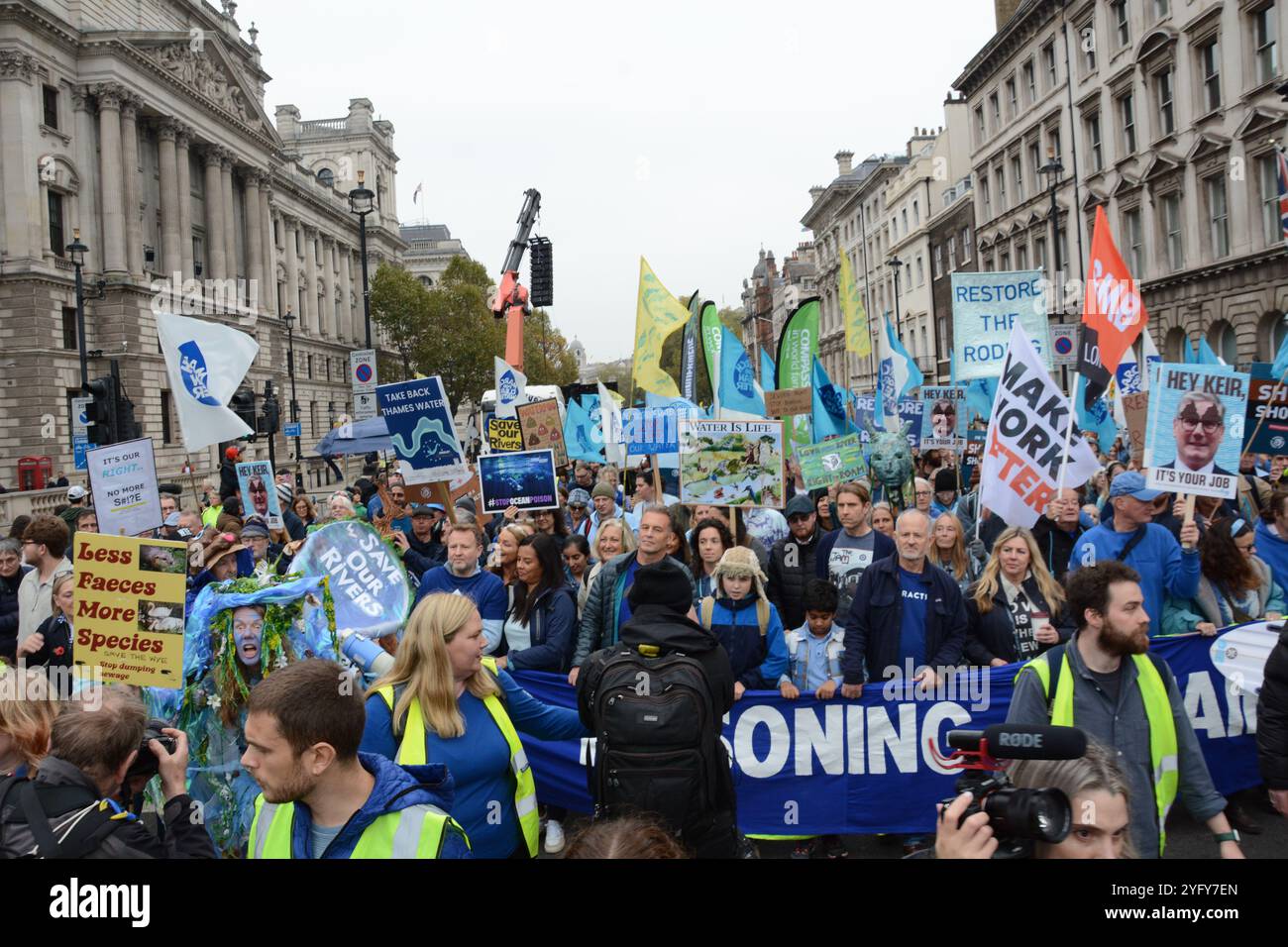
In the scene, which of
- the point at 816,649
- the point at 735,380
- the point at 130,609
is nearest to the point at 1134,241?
the point at 735,380

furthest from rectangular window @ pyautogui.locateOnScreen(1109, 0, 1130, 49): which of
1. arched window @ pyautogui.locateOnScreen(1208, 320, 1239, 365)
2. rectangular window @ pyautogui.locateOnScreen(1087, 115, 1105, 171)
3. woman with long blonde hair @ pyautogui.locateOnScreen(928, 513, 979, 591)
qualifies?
woman with long blonde hair @ pyautogui.locateOnScreen(928, 513, 979, 591)

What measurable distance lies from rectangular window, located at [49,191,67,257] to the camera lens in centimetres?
4954

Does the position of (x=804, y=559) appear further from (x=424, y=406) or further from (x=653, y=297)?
(x=653, y=297)

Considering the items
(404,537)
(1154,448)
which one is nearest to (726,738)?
(1154,448)

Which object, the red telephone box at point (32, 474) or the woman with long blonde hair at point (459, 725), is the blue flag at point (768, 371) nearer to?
the woman with long blonde hair at point (459, 725)

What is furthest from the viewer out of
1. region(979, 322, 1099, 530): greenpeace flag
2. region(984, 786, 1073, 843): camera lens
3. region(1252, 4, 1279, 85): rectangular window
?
region(1252, 4, 1279, 85): rectangular window

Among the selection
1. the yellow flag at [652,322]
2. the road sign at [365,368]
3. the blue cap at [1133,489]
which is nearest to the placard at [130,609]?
the blue cap at [1133,489]

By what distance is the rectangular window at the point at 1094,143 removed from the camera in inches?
1437

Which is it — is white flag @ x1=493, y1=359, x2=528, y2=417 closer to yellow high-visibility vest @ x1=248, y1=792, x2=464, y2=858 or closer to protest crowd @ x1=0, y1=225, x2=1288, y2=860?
protest crowd @ x1=0, y1=225, x2=1288, y2=860

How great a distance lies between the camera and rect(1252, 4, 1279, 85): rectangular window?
2641 cm

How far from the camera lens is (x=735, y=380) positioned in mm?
12875

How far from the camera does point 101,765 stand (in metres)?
2.88

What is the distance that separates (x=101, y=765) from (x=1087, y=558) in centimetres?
537

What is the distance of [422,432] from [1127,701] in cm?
713
